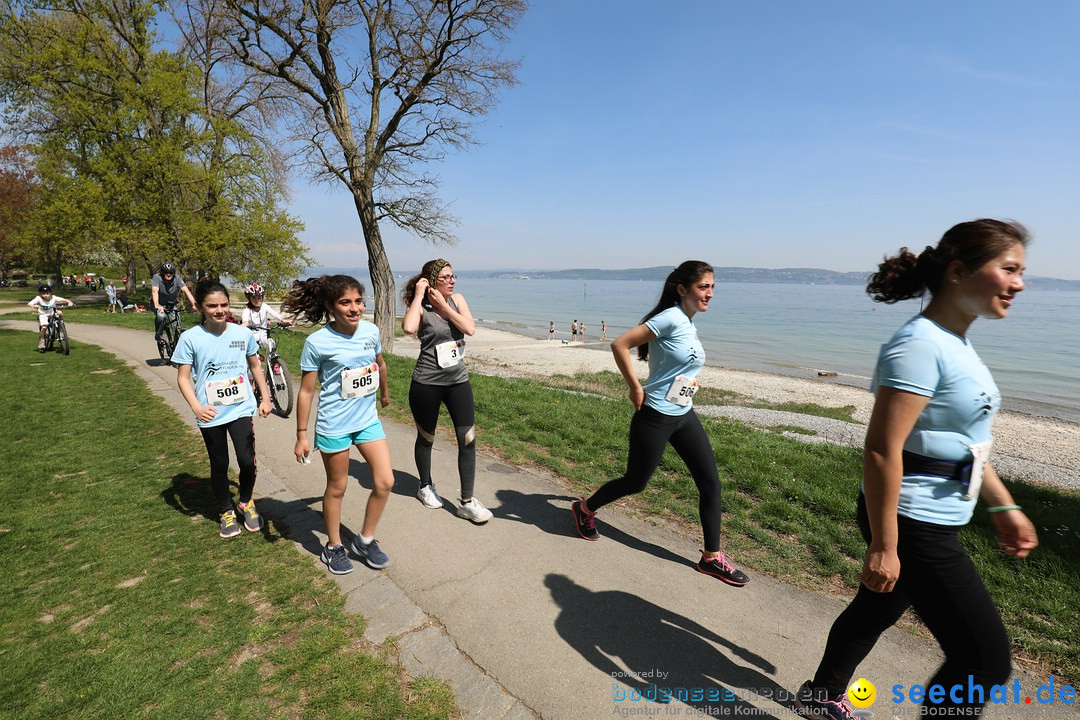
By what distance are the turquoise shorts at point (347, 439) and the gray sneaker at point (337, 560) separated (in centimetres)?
75

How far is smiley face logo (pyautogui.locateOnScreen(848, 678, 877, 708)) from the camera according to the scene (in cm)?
228

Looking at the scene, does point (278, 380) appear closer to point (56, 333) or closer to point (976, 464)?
point (976, 464)

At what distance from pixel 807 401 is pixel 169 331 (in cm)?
1808

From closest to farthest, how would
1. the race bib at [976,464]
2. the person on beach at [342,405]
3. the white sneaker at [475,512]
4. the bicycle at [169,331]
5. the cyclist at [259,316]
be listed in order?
1. the race bib at [976,464]
2. the person on beach at [342,405]
3. the white sneaker at [475,512]
4. the cyclist at [259,316]
5. the bicycle at [169,331]

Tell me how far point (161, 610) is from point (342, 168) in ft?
45.4

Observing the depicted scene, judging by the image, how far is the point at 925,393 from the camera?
1.64 metres

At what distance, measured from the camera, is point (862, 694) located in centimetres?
231

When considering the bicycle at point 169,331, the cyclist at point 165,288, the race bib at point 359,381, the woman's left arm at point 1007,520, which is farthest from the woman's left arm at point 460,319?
the bicycle at point 169,331

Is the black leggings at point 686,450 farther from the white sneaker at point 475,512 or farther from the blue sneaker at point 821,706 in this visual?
the white sneaker at point 475,512

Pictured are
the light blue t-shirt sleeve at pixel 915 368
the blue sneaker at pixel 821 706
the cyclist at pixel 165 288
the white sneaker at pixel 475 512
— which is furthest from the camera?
the cyclist at pixel 165 288

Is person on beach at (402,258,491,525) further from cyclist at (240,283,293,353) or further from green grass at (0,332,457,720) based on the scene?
cyclist at (240,283,293,353)

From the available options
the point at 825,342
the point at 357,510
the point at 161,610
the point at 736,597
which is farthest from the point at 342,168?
the point at 825,342

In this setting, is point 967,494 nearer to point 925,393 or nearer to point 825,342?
point 925,393

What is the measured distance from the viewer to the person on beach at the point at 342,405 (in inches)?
124
